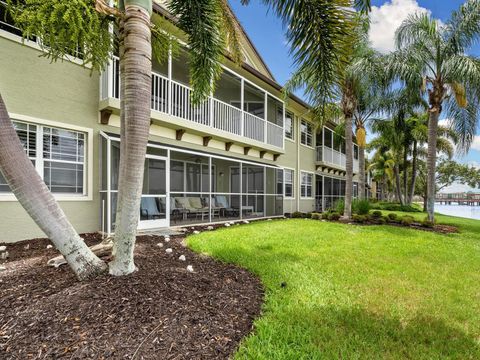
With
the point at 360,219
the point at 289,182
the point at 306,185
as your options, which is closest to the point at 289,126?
the point at 289,182

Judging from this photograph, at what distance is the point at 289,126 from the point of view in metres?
17.9

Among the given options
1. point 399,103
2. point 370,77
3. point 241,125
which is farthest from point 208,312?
point 399,103

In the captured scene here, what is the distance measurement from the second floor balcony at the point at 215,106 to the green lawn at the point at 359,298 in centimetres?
446

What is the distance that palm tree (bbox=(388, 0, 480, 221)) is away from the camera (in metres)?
10.8

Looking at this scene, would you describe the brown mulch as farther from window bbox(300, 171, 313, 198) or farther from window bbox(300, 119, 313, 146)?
window bbox(300, 119, 313, 146)

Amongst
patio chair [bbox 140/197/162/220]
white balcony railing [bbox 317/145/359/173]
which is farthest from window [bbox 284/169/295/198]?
patio chair [bbox 140/197/162/220]

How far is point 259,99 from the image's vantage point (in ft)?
52.5

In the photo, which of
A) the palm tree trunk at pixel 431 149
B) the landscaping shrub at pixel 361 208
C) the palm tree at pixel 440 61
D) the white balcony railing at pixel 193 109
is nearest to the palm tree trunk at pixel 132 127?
the white balcony railing at pixel 193 109

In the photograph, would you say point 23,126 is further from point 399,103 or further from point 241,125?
point 399,103

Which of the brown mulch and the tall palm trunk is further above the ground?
the tall palm trunk

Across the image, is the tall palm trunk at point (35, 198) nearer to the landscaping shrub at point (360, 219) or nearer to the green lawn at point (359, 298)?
the green lawn at point (359, 298)

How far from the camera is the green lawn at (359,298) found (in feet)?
9.64

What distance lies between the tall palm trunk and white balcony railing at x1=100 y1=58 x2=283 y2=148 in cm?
441

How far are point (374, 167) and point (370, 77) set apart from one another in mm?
25858
